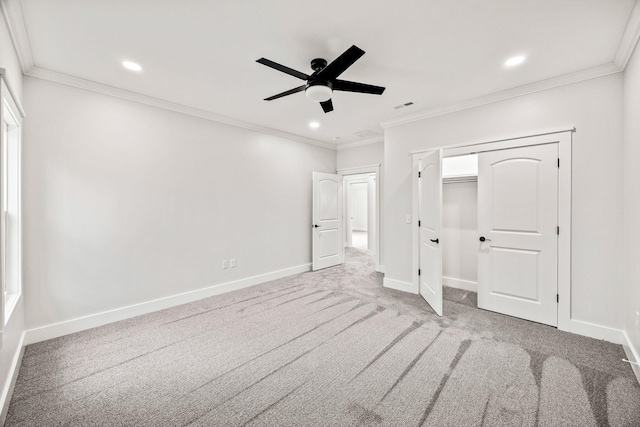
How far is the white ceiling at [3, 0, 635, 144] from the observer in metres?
1.89

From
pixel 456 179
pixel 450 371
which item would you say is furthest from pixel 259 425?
pixel 456 179

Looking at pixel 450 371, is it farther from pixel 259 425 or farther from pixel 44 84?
pixel 44 84

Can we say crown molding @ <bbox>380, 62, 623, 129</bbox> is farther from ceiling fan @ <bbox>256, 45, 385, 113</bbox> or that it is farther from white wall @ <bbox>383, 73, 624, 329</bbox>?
ceiling fan @ <bbox>256, 45, 385, 113</bbox>

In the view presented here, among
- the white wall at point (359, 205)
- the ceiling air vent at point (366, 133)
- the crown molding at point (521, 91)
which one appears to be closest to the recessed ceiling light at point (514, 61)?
the crown molding at point (521, 91)

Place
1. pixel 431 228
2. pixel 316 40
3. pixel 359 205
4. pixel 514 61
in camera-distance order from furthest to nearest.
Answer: pixel 359 205, pixel 431 228, pixel 514 61, pixel 316 40

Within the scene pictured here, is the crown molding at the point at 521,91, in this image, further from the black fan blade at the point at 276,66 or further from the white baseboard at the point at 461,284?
the white baseboard at the point at 461,284

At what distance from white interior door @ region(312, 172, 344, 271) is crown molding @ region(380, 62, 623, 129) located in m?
2.00

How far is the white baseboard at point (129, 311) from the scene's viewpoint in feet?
8.86

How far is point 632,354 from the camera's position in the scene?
88.7 inches

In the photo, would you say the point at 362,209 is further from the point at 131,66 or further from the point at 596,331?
the point at 131,66

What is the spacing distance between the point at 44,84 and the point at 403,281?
488cm

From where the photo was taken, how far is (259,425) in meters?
1.64

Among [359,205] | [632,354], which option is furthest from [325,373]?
[359,205]

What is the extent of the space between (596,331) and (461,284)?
1.60m
